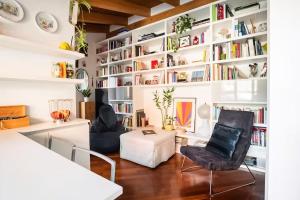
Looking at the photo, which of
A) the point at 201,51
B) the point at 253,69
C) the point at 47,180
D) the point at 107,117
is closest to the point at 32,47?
the point at 47,180

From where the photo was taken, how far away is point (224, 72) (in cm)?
280

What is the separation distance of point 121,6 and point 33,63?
211cm

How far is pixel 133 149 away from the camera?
112 inches

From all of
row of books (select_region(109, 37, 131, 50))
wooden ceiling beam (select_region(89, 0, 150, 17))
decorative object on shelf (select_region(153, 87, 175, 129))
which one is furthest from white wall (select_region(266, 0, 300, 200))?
row of books (select_region(109, 37, 131, 50))

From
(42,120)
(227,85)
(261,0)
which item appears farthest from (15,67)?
(261,0)

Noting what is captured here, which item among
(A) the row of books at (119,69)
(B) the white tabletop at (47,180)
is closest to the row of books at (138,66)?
(A) the row of books at (119,69)

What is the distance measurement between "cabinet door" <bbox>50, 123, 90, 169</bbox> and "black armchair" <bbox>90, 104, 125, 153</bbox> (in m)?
0.96

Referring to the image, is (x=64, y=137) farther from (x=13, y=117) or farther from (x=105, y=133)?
(x=105, y=133)

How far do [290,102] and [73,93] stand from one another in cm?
225

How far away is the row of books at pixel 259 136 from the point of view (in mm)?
2485

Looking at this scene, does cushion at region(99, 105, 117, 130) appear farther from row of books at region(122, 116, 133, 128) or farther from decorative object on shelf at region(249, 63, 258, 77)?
decorative object on shelf at region(249, 63, 258, 77)

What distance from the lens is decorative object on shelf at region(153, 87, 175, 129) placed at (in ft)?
11.7

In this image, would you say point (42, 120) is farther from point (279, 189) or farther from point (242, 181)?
point (242, 181)

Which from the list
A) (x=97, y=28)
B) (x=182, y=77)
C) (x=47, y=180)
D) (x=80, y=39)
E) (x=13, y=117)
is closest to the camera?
(x=47, y=180)
